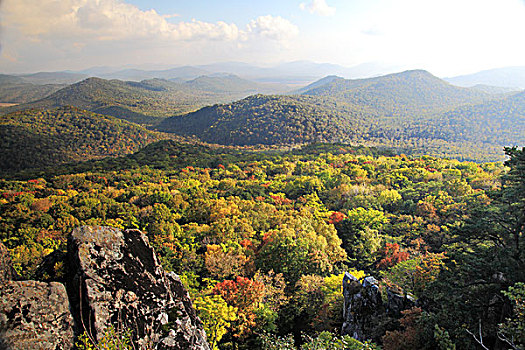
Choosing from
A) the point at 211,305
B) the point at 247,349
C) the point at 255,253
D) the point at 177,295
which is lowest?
the point at 247,349

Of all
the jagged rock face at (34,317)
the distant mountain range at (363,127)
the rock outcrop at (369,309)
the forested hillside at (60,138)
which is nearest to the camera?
the jagged rock face at (34,317)

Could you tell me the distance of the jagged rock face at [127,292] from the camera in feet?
26.6

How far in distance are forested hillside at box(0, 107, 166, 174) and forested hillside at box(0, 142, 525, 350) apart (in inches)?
2386

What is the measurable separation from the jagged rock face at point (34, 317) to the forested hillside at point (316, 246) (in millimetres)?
1255

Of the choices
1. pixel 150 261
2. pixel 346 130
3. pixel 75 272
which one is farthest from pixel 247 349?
pixel 346 130

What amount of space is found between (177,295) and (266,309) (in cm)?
840

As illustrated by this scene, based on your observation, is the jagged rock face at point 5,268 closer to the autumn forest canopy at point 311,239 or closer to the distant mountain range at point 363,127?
the autumn forest canopy at point 311,239

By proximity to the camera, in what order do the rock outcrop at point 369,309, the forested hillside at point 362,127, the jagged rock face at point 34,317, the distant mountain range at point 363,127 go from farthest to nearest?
the distant mountain range at point 363,127 < the forested hillside at point 362,127 < the rock outcrop at point 369,309 < the jagged rock face at point 34,317

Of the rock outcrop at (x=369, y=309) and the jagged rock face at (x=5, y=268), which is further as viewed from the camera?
the rock outcrop at (x=369, y=309)

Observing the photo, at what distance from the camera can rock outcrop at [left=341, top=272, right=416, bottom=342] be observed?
15.5 meters

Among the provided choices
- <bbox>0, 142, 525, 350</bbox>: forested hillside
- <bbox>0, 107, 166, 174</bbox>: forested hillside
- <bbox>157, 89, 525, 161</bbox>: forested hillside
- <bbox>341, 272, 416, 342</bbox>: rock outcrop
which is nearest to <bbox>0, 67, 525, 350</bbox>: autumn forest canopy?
<bbox>0, 142, 525, 350</bbox>: forested hillside

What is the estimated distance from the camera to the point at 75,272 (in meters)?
8.57

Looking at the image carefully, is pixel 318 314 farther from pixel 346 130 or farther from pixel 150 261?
pixel 346 130

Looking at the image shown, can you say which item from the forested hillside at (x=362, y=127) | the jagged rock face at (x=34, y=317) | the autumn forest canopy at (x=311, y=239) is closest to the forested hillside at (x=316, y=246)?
the autumn forest canopy at (x=311, y=239)
